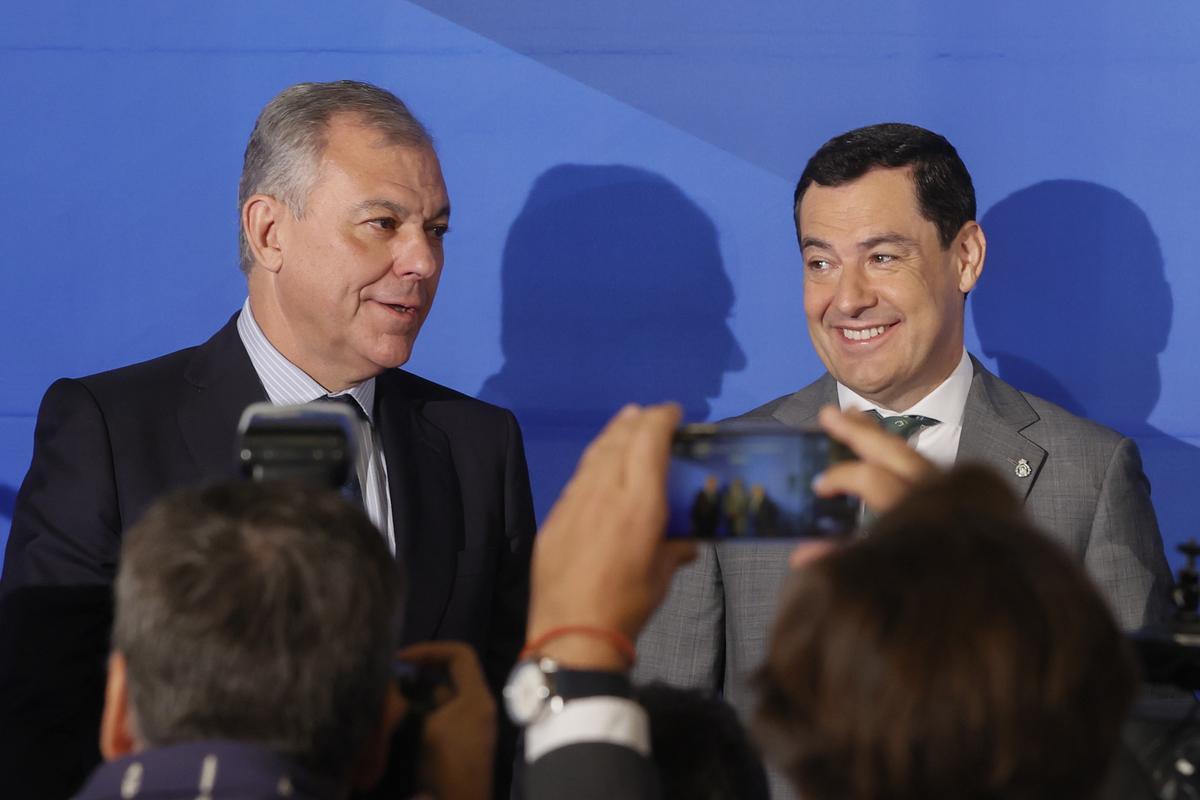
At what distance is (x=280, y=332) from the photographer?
223 cm

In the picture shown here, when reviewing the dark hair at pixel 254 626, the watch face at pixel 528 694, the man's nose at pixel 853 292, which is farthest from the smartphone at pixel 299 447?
the man's nose at pixel 853 292

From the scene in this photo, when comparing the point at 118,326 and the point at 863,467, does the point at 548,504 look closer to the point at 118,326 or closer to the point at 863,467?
the point at 118,326

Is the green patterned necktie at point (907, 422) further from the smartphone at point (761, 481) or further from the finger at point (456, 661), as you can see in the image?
the finger at point (456, 661)

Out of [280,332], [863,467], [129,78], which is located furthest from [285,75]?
[863,467]

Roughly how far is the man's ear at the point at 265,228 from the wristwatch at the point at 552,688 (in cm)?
135

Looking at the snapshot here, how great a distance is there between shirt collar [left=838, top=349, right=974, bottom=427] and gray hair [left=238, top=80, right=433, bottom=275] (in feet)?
2.74

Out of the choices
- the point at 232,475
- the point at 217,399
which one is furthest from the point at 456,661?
the point at 217,399

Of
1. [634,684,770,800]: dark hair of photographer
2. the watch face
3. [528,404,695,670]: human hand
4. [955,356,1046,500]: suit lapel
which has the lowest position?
[634,684,770,800]: dark hair of photographer

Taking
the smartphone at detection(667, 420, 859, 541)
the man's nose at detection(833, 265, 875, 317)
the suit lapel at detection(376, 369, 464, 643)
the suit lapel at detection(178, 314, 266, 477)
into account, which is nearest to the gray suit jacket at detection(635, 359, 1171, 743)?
the man's nose at detection(833, 265, 875, 317)

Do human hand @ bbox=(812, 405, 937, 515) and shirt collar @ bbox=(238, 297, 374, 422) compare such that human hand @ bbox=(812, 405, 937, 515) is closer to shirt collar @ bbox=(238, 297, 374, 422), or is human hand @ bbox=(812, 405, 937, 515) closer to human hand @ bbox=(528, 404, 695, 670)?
human hand @ bbox=(528, 404, 695, 670)

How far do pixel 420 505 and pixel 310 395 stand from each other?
244 millimetres

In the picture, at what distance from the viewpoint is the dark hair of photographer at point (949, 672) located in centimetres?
82

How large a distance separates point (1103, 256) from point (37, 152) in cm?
203

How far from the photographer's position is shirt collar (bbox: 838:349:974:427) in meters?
2.34
